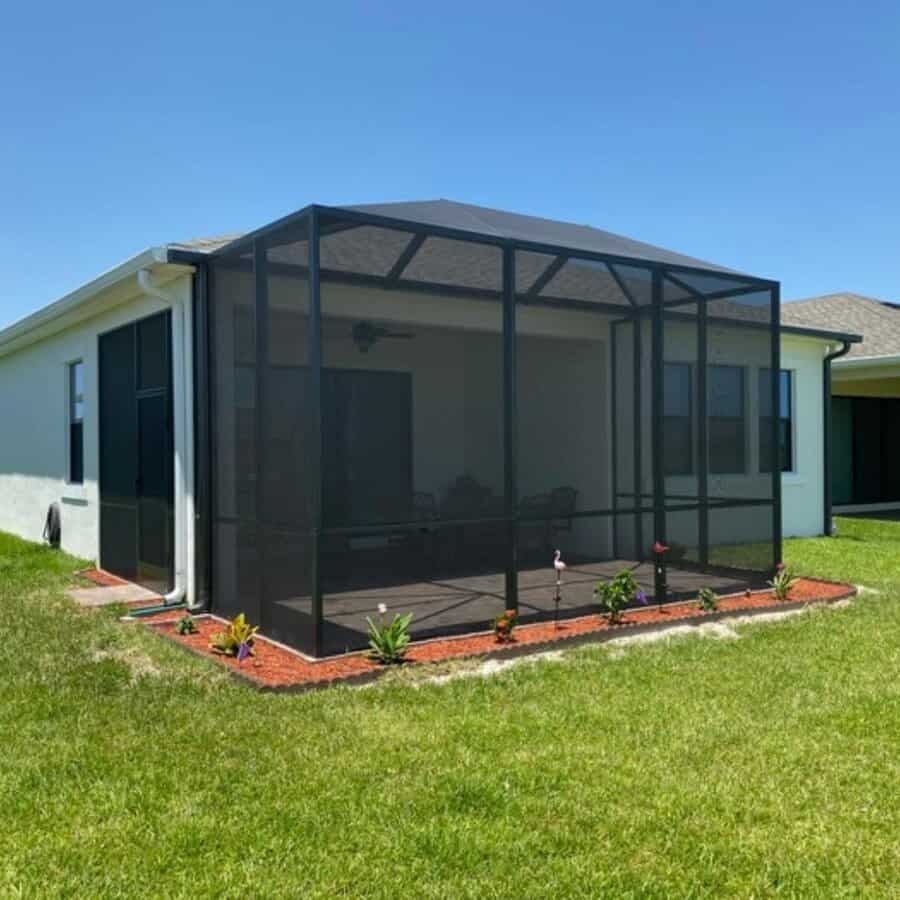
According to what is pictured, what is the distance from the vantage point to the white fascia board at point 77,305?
6.56 meters

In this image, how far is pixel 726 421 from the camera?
7.48 meters

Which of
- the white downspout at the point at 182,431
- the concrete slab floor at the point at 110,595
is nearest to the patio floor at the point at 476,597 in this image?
the white downspout at the point at 182,431

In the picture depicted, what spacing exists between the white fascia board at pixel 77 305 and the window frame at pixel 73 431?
0.58 meters

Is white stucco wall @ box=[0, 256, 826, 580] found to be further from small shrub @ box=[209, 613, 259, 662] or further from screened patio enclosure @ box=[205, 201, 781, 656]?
small shrub @ box=[209, 613, 259, 662]

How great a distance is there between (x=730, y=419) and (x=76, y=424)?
7.34m

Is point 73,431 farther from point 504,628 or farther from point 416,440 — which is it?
point 504,628

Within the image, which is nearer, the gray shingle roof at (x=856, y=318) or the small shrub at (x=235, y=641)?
the small shrub at (x=235, y=641)

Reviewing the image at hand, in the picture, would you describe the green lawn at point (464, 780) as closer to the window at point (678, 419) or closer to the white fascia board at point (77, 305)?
the window at point (678, 419)

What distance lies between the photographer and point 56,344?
10.3 m

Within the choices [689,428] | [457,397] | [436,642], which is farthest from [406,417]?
[436,642]

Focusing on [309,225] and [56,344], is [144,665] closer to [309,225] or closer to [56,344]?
[309,225]

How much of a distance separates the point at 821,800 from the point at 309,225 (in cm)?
389

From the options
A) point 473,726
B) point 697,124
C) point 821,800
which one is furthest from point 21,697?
point 697,124

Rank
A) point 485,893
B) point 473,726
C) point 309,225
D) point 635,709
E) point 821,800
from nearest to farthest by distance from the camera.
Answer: point 485,893 < point 821,800 < point 473,726 < point 635,709 < point 309,225
